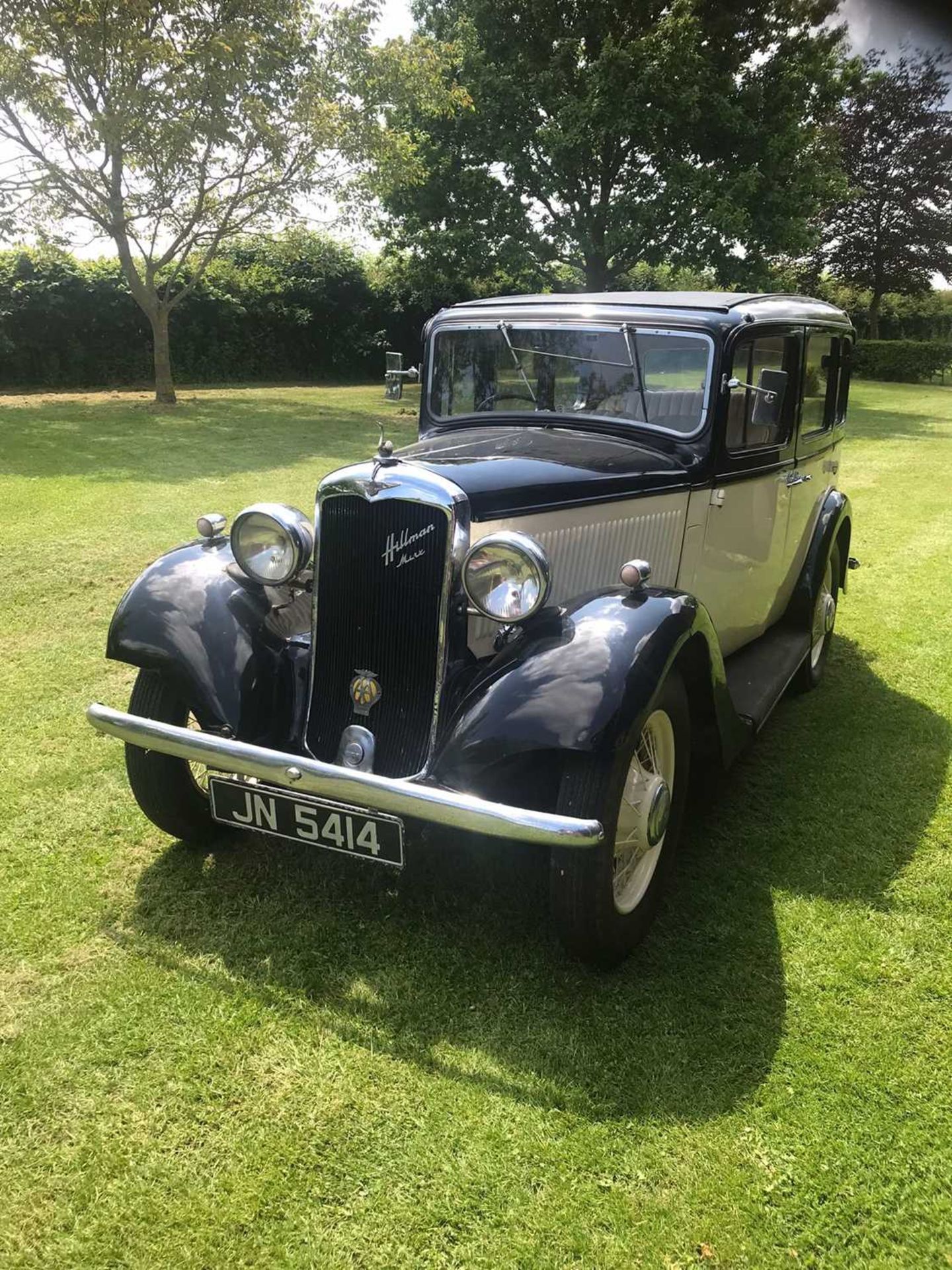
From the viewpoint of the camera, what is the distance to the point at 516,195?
1812 cm

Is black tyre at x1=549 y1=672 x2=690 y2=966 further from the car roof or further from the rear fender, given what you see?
the rear fender

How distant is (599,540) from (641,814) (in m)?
1.03

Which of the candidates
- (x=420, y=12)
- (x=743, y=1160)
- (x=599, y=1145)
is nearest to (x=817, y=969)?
(x=743, y=1160)

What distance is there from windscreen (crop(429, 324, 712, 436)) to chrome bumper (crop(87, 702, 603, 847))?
1.89m

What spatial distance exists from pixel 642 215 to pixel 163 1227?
60.0 ft

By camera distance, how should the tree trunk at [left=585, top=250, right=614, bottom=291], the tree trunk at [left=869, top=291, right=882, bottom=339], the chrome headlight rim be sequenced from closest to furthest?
1. the chrome headlight rim
2. the tree trunk at [left=585, top=250, right=614, bottom=291]
3. the tree trunk at [left=869, top=291, right=882, bottom=339]

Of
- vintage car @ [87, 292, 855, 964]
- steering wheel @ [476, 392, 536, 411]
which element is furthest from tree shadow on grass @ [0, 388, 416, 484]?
vintage car @ [87, 292, 855, 964]

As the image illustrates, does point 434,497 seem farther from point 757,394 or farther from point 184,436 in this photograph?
point 184,436

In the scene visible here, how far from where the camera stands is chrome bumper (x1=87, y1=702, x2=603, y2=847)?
2143 mm

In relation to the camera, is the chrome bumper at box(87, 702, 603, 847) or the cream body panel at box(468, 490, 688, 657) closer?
the chrome bumper at box(87, 702, 603, 847)

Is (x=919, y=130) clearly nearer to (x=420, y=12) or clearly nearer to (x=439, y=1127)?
(x=420, y=12)

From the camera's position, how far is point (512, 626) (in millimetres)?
2650

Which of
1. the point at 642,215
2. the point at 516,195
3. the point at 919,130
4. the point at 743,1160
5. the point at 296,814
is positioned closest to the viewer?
the point at 743,1160

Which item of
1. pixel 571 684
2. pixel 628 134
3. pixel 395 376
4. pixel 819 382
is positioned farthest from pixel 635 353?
pixel 628 134
